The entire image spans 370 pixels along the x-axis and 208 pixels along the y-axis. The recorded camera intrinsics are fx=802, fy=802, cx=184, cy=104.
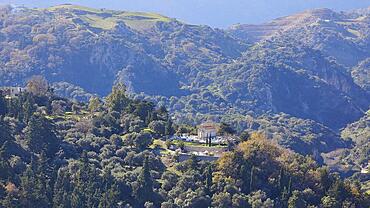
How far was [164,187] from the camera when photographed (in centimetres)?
5975

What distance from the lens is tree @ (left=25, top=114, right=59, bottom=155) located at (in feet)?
206

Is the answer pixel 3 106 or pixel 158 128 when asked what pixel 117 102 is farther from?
pixel 3 106

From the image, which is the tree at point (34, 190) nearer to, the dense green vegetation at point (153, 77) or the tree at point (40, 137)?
the tree at point (40, 137)

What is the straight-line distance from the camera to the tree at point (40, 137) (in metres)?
62.9

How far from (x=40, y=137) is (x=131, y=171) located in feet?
26.0

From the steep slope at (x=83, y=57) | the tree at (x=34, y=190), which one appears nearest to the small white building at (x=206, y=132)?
the tree at (x=34, y=190)

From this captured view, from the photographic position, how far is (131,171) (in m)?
61.5

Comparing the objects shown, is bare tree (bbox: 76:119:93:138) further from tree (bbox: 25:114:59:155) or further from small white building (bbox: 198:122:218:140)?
small white building (bbox: 198:122:218:140)

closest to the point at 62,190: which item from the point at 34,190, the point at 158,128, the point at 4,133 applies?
the point at 34,190

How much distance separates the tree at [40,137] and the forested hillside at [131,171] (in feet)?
0.26

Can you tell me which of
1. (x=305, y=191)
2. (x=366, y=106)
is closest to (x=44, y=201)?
(x=305, y=191)

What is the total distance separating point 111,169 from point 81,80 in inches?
4856

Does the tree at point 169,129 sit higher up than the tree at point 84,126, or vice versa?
the tree at point 84,126

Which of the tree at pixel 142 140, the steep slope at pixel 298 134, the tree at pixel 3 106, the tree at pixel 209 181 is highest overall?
the tree at pixel 3 106
